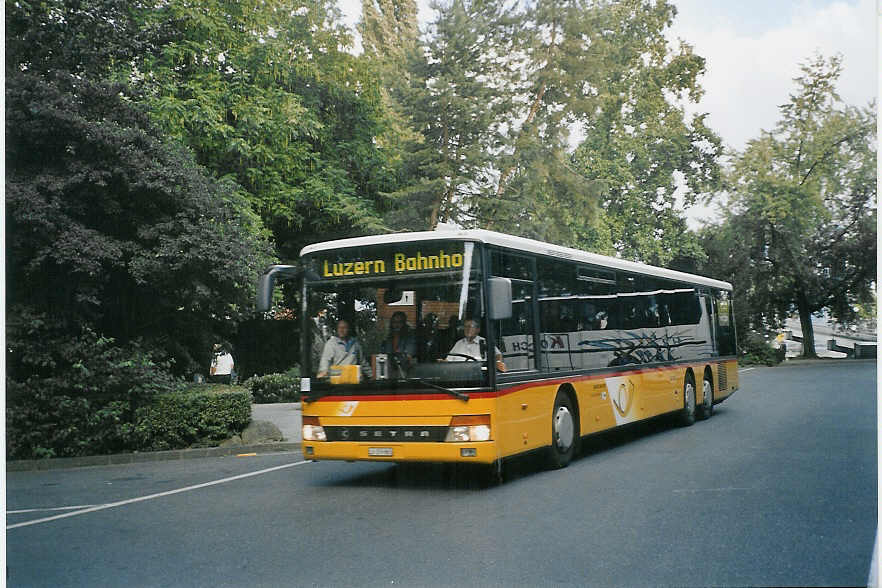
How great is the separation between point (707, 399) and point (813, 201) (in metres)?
5.88

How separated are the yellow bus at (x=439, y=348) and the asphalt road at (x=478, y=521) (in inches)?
20.5

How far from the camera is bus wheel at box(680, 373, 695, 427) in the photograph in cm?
1500

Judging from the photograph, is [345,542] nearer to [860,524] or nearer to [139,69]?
[860,524]

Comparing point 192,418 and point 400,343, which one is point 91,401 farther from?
point 400,343

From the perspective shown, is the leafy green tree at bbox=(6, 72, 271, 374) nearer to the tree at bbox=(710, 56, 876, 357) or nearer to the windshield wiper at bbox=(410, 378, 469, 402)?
the windshield wiper at bbox=(410, 378, 469, 402)

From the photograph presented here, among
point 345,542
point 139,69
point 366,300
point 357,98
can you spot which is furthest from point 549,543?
point 357,98

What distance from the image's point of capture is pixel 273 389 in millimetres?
24156

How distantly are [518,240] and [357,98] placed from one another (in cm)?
1654

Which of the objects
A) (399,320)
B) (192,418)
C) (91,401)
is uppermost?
(399,320)

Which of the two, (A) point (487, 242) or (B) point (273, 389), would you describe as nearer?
(A) point (487, 242)

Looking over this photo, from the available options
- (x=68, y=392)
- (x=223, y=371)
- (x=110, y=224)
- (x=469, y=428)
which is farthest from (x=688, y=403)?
(x=223, y=371)

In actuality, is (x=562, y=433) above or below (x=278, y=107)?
below

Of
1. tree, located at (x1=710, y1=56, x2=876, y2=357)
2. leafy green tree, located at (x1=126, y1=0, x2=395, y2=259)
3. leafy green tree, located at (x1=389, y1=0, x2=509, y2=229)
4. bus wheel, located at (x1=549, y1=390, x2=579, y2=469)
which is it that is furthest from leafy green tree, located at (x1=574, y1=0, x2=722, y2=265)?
leafy green tree, located at (x1=126, y1=0, x2=395, y2=259)

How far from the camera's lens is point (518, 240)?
32.5 feet
